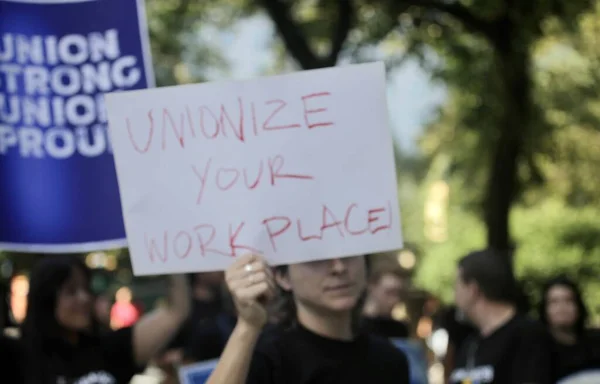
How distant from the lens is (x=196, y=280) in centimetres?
870

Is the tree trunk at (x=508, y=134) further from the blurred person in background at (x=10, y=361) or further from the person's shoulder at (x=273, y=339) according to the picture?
the person's shoulder at (x=273, y=339)

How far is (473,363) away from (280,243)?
2.52 m

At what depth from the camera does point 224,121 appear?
136 inches

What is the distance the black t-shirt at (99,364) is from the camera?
5.02 metres

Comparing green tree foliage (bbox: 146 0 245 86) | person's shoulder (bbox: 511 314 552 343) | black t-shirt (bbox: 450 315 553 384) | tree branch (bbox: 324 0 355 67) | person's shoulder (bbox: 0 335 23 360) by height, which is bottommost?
black t-shirt (bbox: 450 315 553 384)

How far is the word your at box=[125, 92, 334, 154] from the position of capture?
3.46 metres

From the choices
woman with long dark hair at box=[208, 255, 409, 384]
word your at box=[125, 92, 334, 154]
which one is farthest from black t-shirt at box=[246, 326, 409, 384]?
word your at box=[125, 92, 334, 154]

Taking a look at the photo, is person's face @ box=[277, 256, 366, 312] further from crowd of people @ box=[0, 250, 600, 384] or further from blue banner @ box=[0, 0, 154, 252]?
blue banner @ box=[0, 0, 154, 252]

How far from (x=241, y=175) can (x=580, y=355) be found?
389cm

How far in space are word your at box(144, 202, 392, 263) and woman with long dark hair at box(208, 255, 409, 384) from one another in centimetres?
15

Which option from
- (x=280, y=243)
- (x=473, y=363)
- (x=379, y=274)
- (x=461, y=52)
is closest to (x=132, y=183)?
(x=280, y=243)

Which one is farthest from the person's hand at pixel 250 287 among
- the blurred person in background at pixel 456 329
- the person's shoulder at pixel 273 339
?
the blurred person in background at pixel 456 329

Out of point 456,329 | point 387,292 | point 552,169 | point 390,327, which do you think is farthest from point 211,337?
point 552,169

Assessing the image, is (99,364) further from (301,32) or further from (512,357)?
(301,32)
